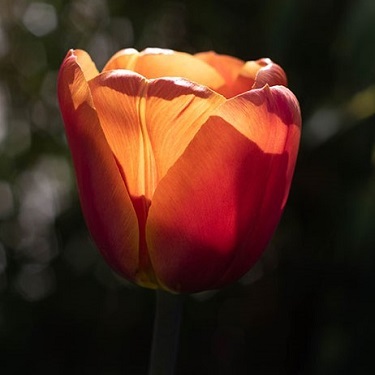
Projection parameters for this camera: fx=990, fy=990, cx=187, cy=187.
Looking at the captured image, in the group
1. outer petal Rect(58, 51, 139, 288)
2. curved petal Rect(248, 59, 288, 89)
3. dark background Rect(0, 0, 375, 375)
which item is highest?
curved petal Rect(248, 59, 288, 89)

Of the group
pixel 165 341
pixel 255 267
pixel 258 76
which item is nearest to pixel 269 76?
pixel 258 76

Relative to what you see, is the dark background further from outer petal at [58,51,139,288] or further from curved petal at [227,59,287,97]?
outer petal at [58,51,139,288]

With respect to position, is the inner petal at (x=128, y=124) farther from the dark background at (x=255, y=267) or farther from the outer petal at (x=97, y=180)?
the dark background at (x=255, y=267)

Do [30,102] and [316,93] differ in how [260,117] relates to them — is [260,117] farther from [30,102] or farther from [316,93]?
[30,102]

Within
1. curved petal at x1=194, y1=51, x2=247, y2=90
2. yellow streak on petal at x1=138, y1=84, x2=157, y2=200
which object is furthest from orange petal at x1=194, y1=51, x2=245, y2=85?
yellow streak on petal at x1=138, y1=84, x2=157, y2=200

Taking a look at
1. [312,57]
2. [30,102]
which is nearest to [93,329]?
[30,102]

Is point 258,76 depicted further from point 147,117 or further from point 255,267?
point 255,267
